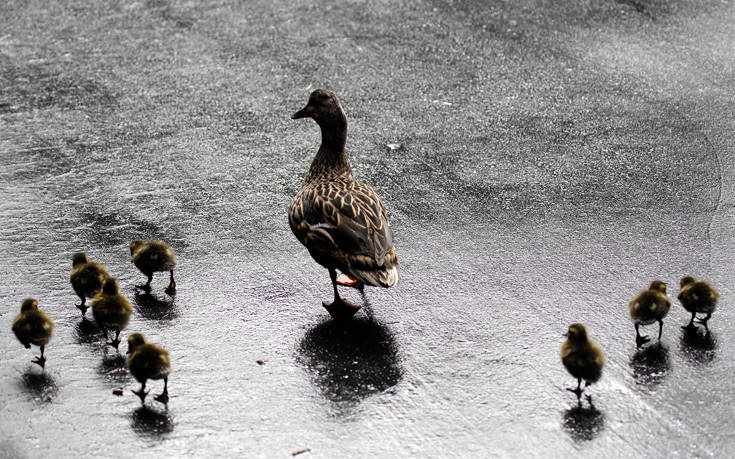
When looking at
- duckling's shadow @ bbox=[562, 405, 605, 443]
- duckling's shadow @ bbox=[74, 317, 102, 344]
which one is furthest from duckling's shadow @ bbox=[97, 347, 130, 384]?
duckling's shadow @ bbox=[562, 405, 605, 443]

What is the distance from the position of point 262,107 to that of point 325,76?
3.31ft

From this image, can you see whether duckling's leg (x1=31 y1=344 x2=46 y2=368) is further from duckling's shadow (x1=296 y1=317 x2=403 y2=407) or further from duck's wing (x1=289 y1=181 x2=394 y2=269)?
duck's wing (x1=289 y1=181 x2=394 y2=269)

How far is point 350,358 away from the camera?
5.77 meters

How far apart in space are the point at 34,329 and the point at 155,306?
38.8 inches

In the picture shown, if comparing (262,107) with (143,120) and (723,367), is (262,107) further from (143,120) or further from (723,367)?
(723,367)

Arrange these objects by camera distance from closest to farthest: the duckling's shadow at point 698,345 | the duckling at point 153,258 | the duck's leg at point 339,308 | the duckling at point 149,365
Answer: the duckling at point 149,365 → the duckling's shadow at point 698,345 → the duck's leg at point 339,308 → the duckling at point 153,258

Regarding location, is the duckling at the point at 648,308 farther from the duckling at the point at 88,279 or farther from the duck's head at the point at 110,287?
the duckling at the point at 88,279

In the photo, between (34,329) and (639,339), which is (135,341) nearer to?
(34,329)

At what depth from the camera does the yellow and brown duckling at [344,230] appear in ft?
19.6

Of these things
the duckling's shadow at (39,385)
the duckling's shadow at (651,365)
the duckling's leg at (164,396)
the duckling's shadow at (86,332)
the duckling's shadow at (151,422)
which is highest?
the duckling's shadow at (651,365)

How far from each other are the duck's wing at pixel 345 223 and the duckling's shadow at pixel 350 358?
47 centimetres

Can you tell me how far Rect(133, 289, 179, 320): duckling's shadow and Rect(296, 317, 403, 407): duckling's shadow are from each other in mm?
1068

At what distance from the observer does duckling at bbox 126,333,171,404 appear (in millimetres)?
5273

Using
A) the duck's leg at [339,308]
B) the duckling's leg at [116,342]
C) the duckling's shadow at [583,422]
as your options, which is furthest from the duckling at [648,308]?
the duckling's leg at [116,342]
